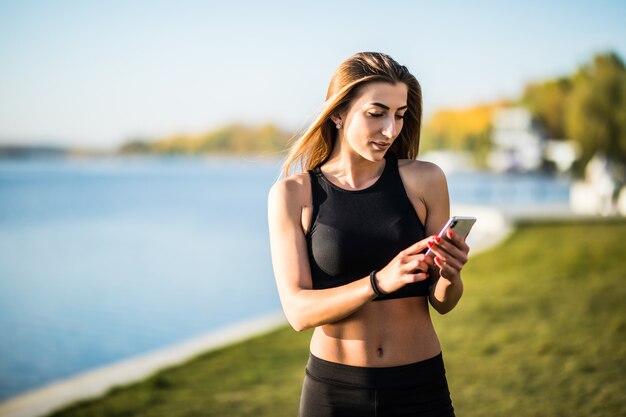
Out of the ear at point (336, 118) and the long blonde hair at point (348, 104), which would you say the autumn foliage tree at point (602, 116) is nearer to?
the long blonde hair at point (348, 104)

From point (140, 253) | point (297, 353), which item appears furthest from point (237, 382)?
point (140, 253)

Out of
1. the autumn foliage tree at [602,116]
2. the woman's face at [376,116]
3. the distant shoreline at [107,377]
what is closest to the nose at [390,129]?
the woman's face at [376,116]

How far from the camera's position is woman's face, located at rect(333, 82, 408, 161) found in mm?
2303

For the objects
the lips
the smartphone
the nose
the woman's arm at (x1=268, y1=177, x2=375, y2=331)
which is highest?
the nose

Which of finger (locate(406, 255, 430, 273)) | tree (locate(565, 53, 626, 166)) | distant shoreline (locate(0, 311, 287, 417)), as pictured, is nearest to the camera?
finger (locate(406, 255, 430, 273))

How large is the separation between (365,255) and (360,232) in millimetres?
75

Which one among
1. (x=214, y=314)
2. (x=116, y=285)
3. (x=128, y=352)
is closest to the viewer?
(x=128, y=352)

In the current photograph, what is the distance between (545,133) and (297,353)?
74.4m

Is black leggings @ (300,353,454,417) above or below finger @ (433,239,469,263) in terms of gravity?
below

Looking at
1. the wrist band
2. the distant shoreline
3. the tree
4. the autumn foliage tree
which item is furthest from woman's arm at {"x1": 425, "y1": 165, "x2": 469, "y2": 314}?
the tree

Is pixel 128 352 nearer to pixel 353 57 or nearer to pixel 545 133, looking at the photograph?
pixel 353 57

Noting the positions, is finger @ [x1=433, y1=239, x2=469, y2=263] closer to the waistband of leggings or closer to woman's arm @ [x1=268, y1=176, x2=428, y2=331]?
woman's arm @ [x1=268, y1=176, x2=428, y2=331]

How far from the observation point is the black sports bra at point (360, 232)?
2.25 meters

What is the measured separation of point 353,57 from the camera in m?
2.41
